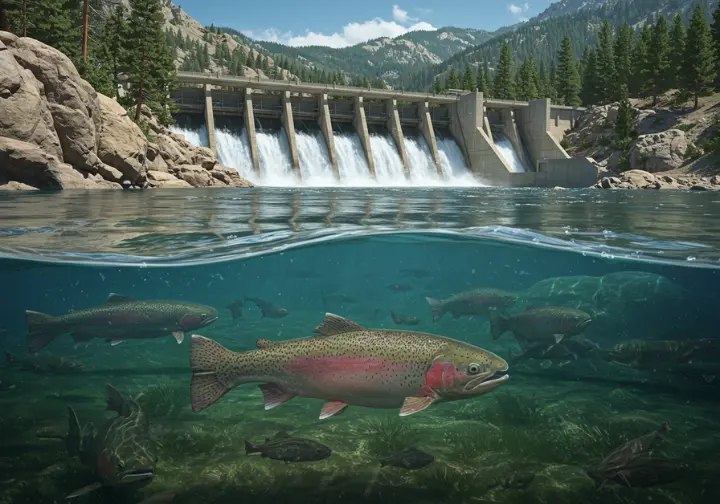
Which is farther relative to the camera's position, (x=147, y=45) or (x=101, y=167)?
(x=147, y=45)

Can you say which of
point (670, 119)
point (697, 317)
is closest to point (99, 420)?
point (697, 317)

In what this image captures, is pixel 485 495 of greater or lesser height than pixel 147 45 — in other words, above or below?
below

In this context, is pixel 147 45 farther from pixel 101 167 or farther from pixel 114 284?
pixel 114 284

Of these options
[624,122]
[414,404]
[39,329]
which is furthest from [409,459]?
[624,122]

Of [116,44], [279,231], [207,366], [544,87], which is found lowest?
[207,366]

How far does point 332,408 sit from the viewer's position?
4617 mm

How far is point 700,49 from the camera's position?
65500mm

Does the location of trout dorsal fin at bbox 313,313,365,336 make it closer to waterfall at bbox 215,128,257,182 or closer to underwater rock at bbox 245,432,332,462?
underwater rock at bbox 245,432,332,462

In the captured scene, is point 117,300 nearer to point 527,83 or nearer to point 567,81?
point 527,83

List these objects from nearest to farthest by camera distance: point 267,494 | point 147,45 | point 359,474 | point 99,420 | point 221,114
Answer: point 267,494
point 359,474
point 99,420
point 147,45
point 221,114

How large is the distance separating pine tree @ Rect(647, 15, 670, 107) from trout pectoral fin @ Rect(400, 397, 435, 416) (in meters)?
79.8

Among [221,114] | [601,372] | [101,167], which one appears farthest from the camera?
[221,114]

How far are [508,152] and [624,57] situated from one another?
35385 mm

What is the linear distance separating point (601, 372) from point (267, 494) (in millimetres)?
6264
